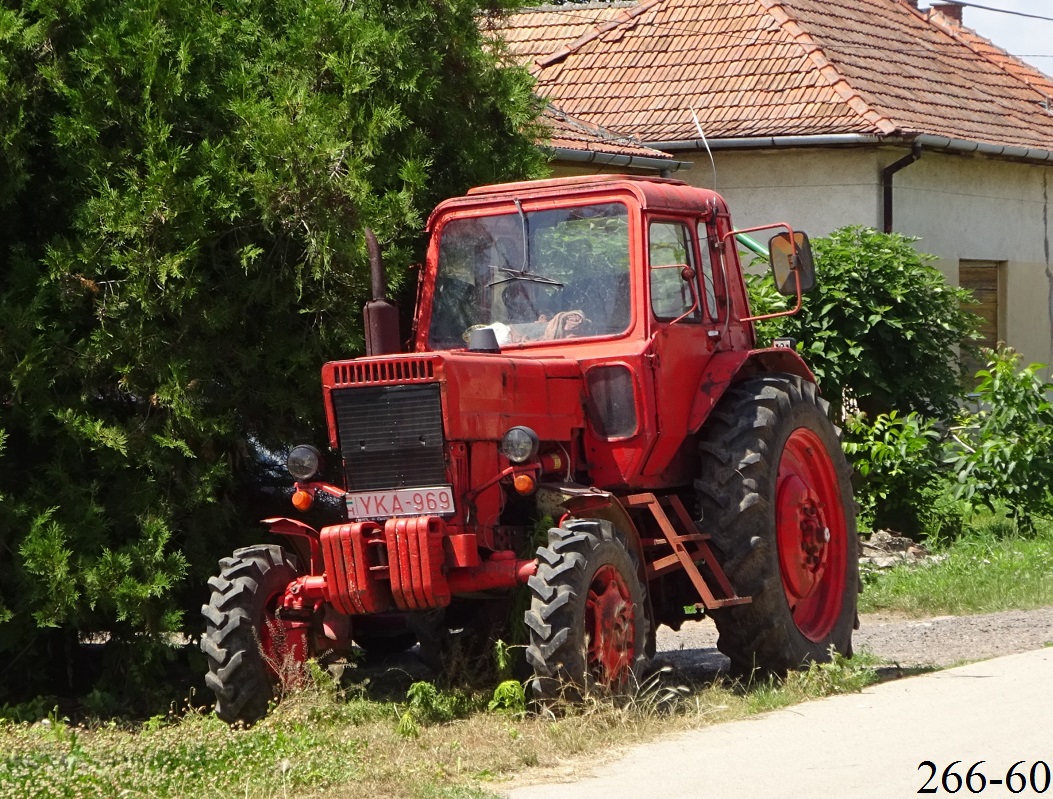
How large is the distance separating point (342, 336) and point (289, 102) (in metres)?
1.29

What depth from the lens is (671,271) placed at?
886 centimetres

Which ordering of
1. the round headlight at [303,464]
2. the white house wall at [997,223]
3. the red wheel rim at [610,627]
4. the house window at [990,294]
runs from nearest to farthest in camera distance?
the red wheel rim at [610,627]
the round headlight at [303,464]
the white house wall at [997,223]
the house window at [990,294]

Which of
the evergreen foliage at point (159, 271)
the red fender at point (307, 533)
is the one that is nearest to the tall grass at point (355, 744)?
the red fender at point (307, 533)

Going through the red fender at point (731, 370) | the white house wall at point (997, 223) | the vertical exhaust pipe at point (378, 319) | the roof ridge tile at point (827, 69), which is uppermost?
the roof ridge tile at point (827, 69)

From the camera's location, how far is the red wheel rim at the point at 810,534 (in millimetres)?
9148

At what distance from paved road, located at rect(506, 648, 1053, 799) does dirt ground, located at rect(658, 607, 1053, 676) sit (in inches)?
53.6

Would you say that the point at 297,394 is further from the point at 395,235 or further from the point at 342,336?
the point at 395,235

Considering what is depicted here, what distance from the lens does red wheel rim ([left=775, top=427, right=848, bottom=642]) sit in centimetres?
915

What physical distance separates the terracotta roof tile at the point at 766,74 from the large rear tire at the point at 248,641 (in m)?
12.8

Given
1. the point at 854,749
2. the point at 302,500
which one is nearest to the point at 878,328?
the point at 302,500

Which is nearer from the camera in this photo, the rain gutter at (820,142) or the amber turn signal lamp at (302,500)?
the amber turn signal lamp at (302,500)

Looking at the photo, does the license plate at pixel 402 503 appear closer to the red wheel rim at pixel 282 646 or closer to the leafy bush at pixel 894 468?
the red wheel rim at pixel 282 646

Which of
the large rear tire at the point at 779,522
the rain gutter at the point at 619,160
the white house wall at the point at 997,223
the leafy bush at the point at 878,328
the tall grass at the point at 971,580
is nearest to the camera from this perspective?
the large rear tire at the point at 779,522

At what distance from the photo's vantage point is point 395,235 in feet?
30.1
